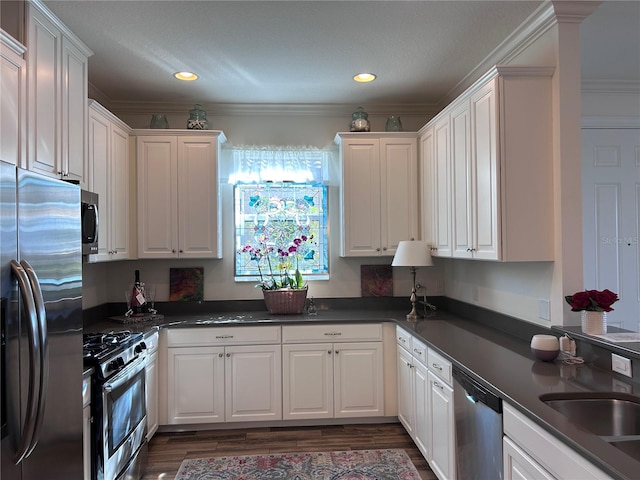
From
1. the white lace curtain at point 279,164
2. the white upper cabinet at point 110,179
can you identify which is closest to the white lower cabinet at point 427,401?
the white lace curtain at point 279,164

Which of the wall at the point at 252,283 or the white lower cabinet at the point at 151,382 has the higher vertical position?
the wall at the point at 252,283

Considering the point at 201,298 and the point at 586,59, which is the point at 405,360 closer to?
the point at 201,298

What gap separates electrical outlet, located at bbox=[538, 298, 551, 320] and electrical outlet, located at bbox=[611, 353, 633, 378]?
51 centimetres

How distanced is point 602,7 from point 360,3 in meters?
1.35

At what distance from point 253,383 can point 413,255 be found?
5.18 ft

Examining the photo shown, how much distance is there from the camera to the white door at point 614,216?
345cm

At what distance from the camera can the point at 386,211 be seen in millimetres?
3873

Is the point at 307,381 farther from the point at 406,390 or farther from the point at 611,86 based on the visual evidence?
the point at 611,86

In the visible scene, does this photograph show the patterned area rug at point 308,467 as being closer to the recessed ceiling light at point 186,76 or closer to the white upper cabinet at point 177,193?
the white upper cabinet at point 177,193

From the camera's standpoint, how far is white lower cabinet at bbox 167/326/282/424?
3.43 m

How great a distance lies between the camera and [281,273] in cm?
409

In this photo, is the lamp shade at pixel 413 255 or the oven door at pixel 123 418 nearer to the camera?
the oven door at pixel 123 418

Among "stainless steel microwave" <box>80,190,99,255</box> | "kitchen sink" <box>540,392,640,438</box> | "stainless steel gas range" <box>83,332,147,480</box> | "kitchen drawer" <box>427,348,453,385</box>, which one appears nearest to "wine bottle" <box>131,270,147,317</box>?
"stainless steel gas range" <box>83,332,147,480</box>

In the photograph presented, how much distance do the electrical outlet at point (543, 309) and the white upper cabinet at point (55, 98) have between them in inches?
108
